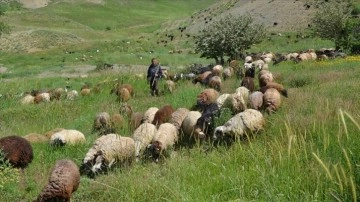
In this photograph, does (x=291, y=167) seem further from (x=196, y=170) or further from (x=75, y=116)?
(x=75, y=116)

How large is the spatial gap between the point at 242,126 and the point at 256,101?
1940 mm

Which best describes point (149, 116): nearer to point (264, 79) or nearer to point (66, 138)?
point (66, 138)

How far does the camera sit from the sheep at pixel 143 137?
9.19m

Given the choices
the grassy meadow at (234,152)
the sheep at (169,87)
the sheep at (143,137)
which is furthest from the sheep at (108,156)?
the sheep at (169,87)

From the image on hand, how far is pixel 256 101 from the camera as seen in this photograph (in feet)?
34.4

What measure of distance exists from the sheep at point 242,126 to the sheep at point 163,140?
1.06 meters

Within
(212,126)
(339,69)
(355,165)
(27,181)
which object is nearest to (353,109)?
(212,126)

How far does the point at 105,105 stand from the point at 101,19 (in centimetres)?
9420

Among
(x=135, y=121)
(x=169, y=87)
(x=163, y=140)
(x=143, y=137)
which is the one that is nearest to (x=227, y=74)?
(x=169, y=87)

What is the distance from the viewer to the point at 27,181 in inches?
354

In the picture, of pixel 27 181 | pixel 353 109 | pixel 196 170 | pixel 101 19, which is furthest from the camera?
pixel 101 19

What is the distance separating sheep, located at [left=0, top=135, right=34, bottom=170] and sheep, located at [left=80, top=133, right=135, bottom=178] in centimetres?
142

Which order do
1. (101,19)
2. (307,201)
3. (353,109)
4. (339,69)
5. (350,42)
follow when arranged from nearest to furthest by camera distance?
(307,201) → (353,109) → (339,69) → (350,42) → (101,19)

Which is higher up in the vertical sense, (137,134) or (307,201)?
(307,201)
